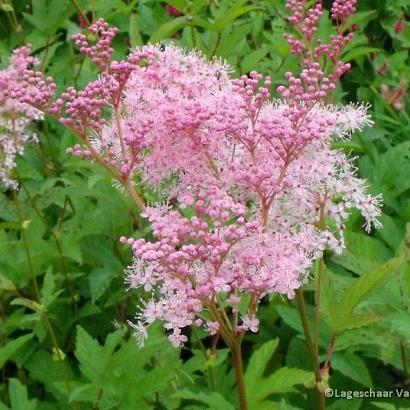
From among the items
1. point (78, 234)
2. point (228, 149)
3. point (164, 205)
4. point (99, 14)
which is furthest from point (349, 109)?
point (99, 14)

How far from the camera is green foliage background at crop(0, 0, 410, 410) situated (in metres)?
2.15

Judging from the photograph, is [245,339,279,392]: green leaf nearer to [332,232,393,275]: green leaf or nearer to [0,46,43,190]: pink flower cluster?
[332,232,393,275]: green leaf

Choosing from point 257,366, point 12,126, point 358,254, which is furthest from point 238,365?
point 12,126

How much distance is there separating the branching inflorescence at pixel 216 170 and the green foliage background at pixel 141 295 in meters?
0.29

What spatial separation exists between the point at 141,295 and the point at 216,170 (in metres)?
1.04

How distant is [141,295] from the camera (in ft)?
8.81

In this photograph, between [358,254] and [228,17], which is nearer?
[358,254]

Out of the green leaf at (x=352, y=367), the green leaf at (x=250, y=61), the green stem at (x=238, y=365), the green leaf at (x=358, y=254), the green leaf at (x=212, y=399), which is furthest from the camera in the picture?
the green leaf at (x=250, y=61)

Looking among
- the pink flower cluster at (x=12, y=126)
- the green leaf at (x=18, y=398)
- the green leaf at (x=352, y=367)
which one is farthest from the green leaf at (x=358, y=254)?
the pink flower cluster at (x=12, y=126)

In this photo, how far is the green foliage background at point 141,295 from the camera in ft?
7.04

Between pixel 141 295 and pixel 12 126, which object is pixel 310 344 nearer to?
pixel 141 295

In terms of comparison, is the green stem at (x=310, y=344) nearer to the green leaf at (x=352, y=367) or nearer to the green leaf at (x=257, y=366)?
the green leaf at (x=257, y=366)

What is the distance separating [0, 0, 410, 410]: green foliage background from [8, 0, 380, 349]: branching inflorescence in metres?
0.29

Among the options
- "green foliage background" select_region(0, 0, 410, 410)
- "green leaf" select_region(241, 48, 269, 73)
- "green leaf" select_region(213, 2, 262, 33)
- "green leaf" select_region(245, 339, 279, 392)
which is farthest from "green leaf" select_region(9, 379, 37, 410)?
"green leaf" select_region(241, 48, 269, 73)
